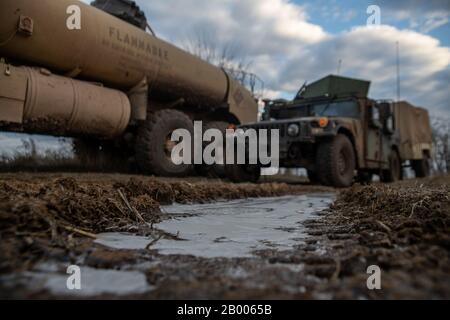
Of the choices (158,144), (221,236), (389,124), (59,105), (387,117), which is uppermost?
(387,117)

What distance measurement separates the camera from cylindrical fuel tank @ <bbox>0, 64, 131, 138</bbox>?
11.6ft

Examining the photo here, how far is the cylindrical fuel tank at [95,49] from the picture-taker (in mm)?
3734

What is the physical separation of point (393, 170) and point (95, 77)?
690cm

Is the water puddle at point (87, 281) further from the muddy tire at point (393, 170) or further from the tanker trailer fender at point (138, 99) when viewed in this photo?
the muddy tire at point (393, 170)

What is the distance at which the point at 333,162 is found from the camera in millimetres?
5395

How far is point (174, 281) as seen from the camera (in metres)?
0.80

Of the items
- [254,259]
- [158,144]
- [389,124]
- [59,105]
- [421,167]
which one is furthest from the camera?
[421,167]

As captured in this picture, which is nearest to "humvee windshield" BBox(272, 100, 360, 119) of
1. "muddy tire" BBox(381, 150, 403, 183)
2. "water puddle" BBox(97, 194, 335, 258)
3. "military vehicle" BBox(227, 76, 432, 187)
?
"military vehicle" BBox(227, 76, 432, 187)

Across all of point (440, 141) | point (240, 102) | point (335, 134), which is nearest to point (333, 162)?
point (335, 134)

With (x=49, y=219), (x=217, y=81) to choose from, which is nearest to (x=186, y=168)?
(x=217, y=81)

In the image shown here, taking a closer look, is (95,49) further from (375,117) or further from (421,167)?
(421,167)

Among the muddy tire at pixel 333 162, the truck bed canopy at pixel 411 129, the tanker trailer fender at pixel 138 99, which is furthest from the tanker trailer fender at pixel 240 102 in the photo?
the truck bed canopy at pixel 411 129

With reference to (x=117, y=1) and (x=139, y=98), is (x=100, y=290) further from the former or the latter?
(x=117, y=1)

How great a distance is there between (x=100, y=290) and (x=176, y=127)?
4850 millimetres
